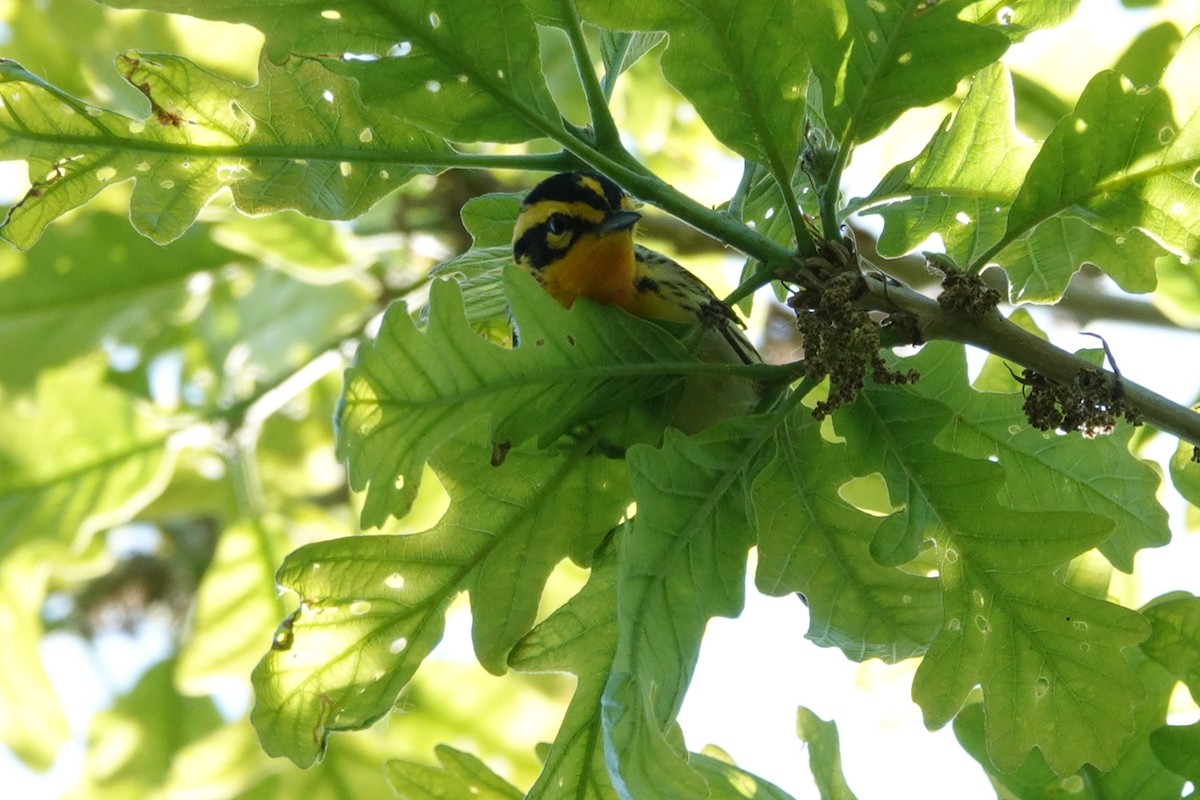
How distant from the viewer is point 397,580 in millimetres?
1652

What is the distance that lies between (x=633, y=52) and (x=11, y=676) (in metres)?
2.65

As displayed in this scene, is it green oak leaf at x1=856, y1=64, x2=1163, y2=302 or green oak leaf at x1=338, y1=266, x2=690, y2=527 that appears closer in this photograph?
green oak leaf at x1=338, y1=266, x2=690, y2=527

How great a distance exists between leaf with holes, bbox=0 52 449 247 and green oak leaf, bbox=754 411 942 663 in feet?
2.04

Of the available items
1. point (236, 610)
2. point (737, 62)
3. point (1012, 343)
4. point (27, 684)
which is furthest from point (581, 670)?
point (27, 684)

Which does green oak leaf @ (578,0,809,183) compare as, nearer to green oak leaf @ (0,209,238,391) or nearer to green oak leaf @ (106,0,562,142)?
green oak leaf @ (106,0,562,142)

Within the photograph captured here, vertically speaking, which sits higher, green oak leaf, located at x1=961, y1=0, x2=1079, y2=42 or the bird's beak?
the bird's beak

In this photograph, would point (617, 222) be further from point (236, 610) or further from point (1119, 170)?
point (236, 610)

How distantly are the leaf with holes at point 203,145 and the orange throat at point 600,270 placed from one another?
0.73 meters

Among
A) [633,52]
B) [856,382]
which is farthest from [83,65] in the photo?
[856,382]

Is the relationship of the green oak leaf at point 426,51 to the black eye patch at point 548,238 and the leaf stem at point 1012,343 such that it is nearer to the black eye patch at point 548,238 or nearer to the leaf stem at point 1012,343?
the leaf stem at point 1012,343

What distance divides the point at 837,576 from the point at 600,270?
902 millimetres

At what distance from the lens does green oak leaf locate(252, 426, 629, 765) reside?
5.38ft

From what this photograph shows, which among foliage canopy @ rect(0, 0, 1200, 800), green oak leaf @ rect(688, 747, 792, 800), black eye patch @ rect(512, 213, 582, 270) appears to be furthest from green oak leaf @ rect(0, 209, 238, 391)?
green oak leaf @ rect(688, 747, 792, 800)

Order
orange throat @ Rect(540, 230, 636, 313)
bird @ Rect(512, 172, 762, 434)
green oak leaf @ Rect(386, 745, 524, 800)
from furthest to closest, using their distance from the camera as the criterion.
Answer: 1. orange throat @ Rect(540, 230, 636, 313)
2. bird @ Rect(512, 172, 762, 434)
3. green oak leaf @ Rect(386, 745, 524, 800)
